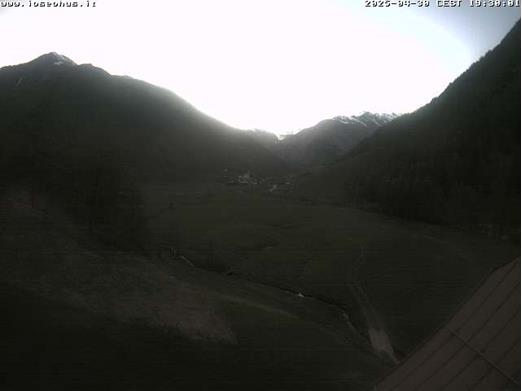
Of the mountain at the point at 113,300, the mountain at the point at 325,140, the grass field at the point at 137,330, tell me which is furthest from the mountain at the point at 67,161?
the mountain at the point at 325,140

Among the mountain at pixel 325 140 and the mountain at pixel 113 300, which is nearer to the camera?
the mountain at pixel 113 300

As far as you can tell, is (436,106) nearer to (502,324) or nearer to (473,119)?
(473,119)

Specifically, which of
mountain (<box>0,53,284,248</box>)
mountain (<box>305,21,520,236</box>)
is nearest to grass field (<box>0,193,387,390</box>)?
mountain (<box>0,53,284,248</box>)

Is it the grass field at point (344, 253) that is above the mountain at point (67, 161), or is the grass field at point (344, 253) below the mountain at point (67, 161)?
below

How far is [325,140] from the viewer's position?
34.8m

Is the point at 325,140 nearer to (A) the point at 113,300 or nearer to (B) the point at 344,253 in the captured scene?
(B) the point at 344,253

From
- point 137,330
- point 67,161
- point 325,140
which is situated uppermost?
point 325,140

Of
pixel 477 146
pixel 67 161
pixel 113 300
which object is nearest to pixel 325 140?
pixel 67 161

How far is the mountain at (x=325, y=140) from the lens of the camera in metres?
31.4

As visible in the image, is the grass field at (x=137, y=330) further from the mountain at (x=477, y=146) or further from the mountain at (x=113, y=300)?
→ the mountain at (x=477, y=146)

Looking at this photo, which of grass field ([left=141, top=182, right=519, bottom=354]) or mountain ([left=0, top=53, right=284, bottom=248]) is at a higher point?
mountain ([left=0, top=53, right=284, bottom=248])

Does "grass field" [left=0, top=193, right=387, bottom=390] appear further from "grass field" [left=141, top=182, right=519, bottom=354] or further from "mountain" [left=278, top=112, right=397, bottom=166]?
"mountain" [left=278, top=112, right=397, bottom=166]

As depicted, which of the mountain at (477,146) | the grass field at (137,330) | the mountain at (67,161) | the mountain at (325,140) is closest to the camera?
the mountain at (477,146)

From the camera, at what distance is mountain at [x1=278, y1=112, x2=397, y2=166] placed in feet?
103
